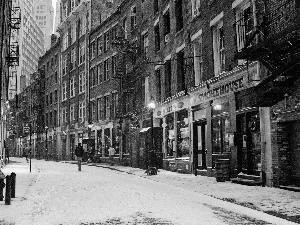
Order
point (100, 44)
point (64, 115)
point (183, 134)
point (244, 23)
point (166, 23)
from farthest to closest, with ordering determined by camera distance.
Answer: point (64, 115)
point (100, 44)
point (166, 23)
point (183, 134)
point (244, 23)

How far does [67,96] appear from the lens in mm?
50562

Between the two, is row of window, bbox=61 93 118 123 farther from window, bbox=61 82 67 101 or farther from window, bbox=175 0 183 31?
window, bbox=175 0 183 31

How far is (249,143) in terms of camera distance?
52.7ft

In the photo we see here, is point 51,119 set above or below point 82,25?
below

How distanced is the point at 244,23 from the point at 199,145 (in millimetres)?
7329

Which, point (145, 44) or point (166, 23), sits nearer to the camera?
point (166, 23)

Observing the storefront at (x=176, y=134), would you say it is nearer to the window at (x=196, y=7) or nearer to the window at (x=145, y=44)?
the window at (x=196, y=7)

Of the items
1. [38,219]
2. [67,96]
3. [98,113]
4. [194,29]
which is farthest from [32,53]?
[38,219]

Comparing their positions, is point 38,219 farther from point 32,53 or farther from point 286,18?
point 32,53

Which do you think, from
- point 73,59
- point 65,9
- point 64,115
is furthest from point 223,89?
point 65,9

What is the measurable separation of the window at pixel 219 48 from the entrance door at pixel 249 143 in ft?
9.76

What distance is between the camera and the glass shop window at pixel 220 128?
18.0 m

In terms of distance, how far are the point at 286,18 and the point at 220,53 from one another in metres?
6.14

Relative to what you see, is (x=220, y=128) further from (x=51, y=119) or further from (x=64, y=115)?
(x=51, y=119)
